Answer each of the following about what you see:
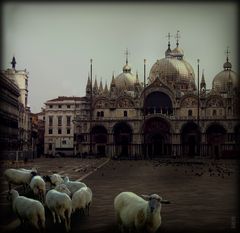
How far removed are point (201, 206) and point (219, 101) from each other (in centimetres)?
7582

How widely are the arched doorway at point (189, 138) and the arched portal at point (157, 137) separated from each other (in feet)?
9.36

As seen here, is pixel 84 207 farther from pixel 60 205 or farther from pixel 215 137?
pixel 215 137

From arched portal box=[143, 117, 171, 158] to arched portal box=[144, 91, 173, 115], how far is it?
8.38ft

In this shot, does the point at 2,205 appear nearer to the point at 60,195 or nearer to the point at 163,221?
the point at 60,195

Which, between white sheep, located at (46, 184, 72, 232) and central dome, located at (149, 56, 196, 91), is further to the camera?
central dome, located at (149, 56, 196, 91)

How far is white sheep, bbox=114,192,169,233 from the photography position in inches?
432

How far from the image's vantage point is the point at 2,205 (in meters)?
16.1

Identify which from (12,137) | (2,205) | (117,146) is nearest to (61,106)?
(117,146)

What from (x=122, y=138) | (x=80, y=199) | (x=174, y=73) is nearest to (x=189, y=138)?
(x=122, y=138)

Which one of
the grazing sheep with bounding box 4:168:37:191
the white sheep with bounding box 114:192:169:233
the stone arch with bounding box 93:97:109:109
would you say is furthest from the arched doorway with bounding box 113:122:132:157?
the white sheep with bounding box 114:192:169:233

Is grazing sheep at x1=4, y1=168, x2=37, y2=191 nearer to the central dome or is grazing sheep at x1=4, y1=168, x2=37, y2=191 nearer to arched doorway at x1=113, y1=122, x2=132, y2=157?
arched doorway at x1=113, y1=122, x2=132, y2=157

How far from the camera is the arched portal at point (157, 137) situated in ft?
295

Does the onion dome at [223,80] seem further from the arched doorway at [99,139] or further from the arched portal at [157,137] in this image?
the arched doorway at [99,139]

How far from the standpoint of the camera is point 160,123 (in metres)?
90.6
